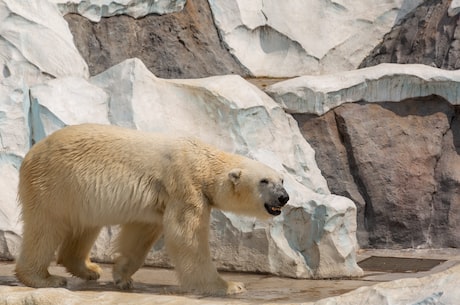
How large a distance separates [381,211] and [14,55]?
400 cm

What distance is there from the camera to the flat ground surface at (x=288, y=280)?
23.6 ft

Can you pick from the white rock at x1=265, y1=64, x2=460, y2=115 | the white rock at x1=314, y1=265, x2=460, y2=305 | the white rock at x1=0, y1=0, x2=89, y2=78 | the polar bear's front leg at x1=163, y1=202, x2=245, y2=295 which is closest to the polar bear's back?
the polar bear's front leg at x1=163, y1=202, x2=245, y2=295

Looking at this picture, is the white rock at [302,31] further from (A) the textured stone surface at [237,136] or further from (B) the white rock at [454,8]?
(A) the textured stone surface at [237,136]

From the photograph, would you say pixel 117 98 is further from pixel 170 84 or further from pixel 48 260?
pixel 48 260

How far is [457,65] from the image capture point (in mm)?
11078

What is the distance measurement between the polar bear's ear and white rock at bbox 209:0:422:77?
4.97 meters

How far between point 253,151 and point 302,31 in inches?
143

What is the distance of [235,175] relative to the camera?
24.1 ft

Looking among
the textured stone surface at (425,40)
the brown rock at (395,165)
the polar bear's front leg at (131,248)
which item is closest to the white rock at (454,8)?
the textured stone surface at (425,40)

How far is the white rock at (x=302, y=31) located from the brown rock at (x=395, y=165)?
1899 mm

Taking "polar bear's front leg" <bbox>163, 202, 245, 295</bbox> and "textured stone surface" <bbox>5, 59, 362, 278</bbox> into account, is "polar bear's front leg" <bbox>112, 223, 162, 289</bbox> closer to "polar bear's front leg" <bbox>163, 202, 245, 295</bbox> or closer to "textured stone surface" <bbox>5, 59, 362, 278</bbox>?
"polar bear's front leg" <bbox>163, 202, 245, 295</bbox>

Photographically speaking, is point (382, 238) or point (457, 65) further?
point (457, 65)

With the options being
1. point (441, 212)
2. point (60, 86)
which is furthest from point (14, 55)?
point (441, 212)

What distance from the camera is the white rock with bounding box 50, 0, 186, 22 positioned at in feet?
37.9
